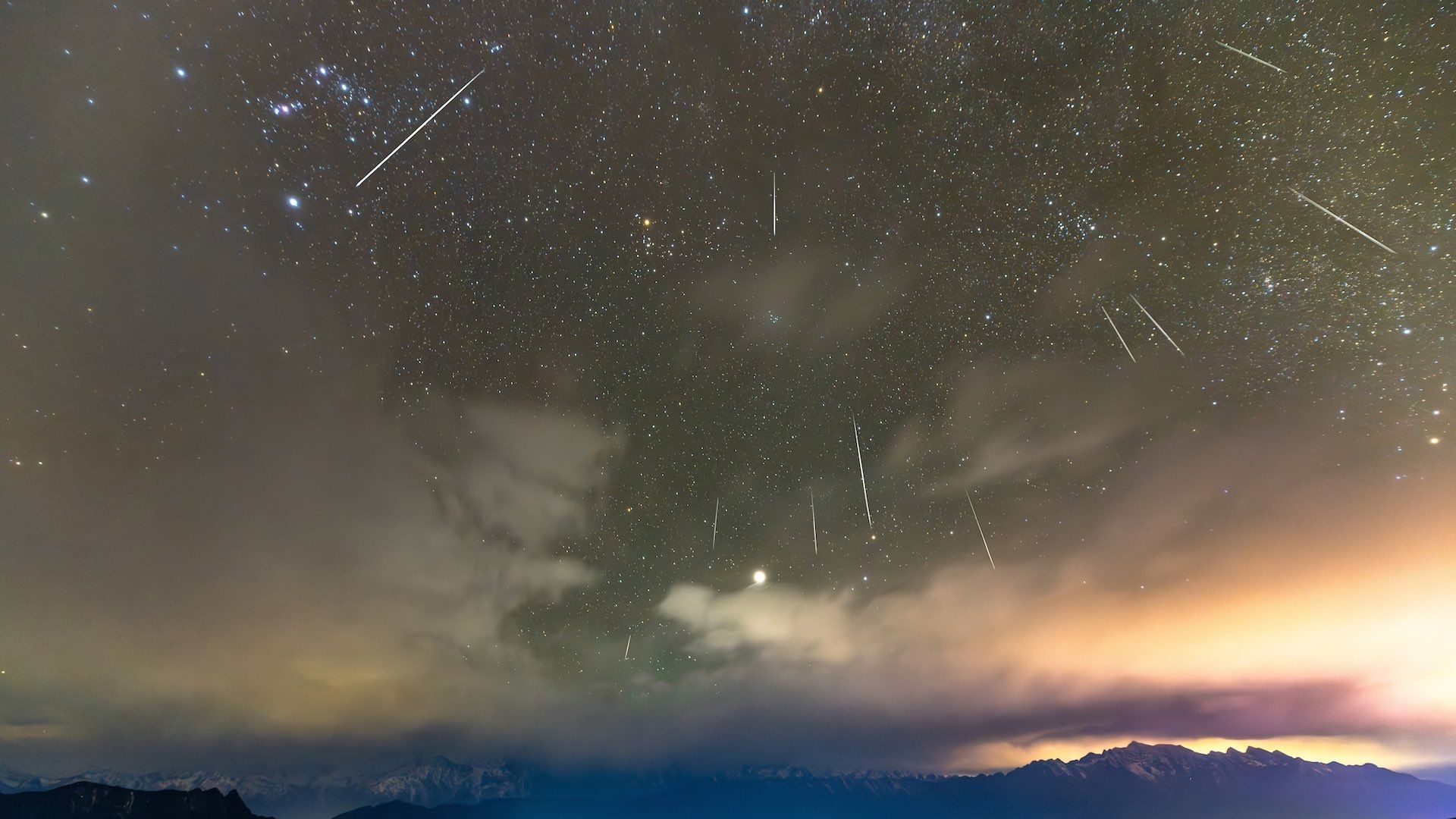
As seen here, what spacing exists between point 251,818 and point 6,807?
4814cm

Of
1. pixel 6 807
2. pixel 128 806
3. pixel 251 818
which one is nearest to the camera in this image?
pixel 6 807

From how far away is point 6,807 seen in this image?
128 meters

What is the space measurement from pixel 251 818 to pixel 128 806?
27.2 meters

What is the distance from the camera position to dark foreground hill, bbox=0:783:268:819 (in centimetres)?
13512

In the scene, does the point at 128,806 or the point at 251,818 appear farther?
the point at 251,818

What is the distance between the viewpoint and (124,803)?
144 m

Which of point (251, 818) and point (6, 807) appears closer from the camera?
point (6, 807)

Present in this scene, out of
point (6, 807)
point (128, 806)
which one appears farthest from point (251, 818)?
point (6, 807)

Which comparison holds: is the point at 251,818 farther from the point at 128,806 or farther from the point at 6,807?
the point at 6,807

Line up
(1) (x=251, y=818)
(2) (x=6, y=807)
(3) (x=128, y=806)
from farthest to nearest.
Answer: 1. (1) (x=251, y=818)
2. (3) (x=128, y=806)
3. (2) (x=6, y=807)

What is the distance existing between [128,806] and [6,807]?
21.8 metres

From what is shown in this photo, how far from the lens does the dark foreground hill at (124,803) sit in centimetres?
13512
